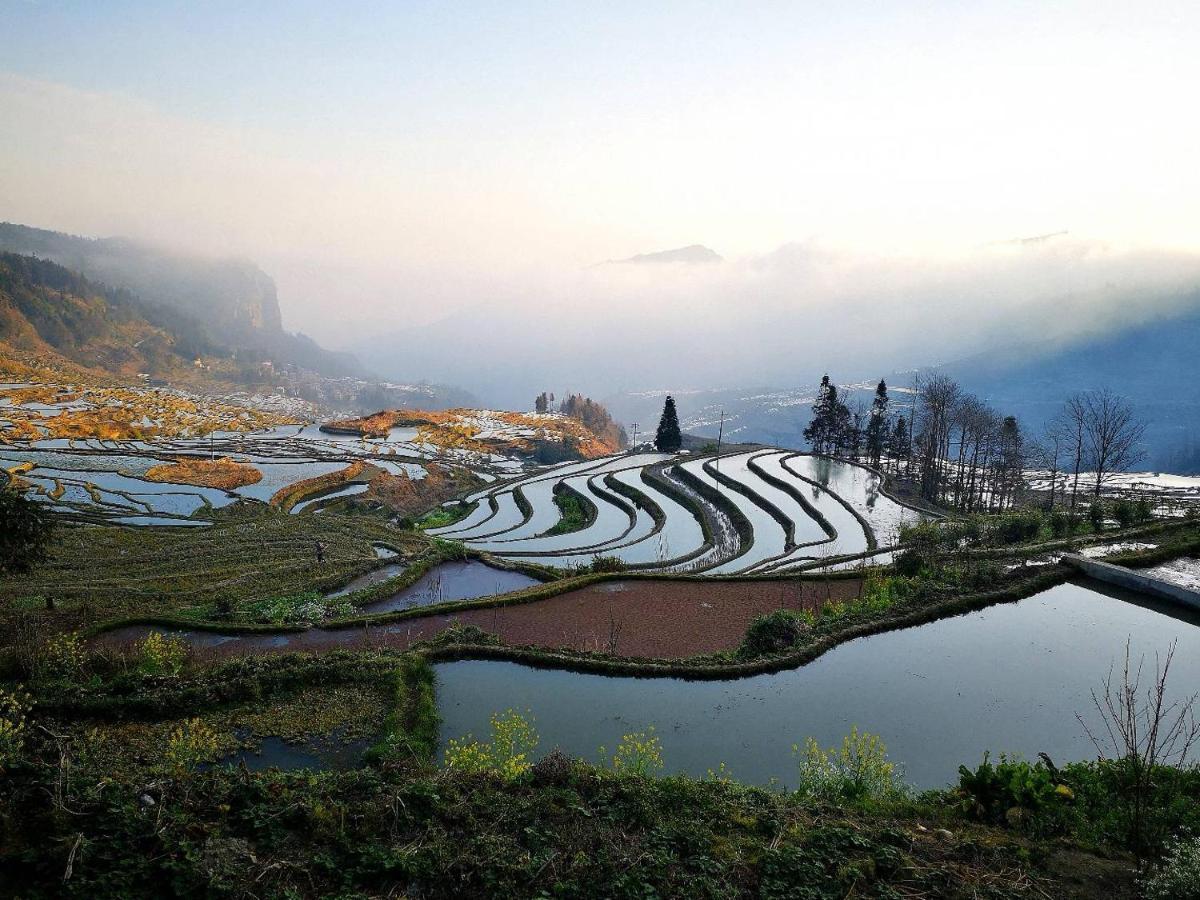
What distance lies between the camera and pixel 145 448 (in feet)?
185

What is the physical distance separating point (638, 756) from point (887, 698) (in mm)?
5350

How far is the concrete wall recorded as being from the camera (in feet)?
50.0

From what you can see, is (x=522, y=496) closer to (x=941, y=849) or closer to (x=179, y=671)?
(x=179, y=671)

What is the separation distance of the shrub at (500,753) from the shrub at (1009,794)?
6.10 m

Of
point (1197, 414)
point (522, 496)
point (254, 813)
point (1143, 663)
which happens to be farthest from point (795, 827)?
point (1197, 414)

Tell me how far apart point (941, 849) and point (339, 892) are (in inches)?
255

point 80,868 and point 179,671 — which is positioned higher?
point 80,868

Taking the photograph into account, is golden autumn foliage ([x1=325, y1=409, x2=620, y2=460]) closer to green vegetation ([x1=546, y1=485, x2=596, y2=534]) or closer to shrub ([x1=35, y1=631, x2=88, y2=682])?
green vegetation ([x1=546, y1=485, x2=596, y2=534])

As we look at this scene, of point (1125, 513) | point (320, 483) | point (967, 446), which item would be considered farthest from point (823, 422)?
point (320, 483)

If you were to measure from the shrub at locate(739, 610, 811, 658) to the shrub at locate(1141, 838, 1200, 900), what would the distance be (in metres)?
7.74

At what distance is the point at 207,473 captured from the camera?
1857 inches

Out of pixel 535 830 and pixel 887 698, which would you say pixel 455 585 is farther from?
pixel 535 830

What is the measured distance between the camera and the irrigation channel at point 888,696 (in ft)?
32.9

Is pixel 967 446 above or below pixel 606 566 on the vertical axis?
above
